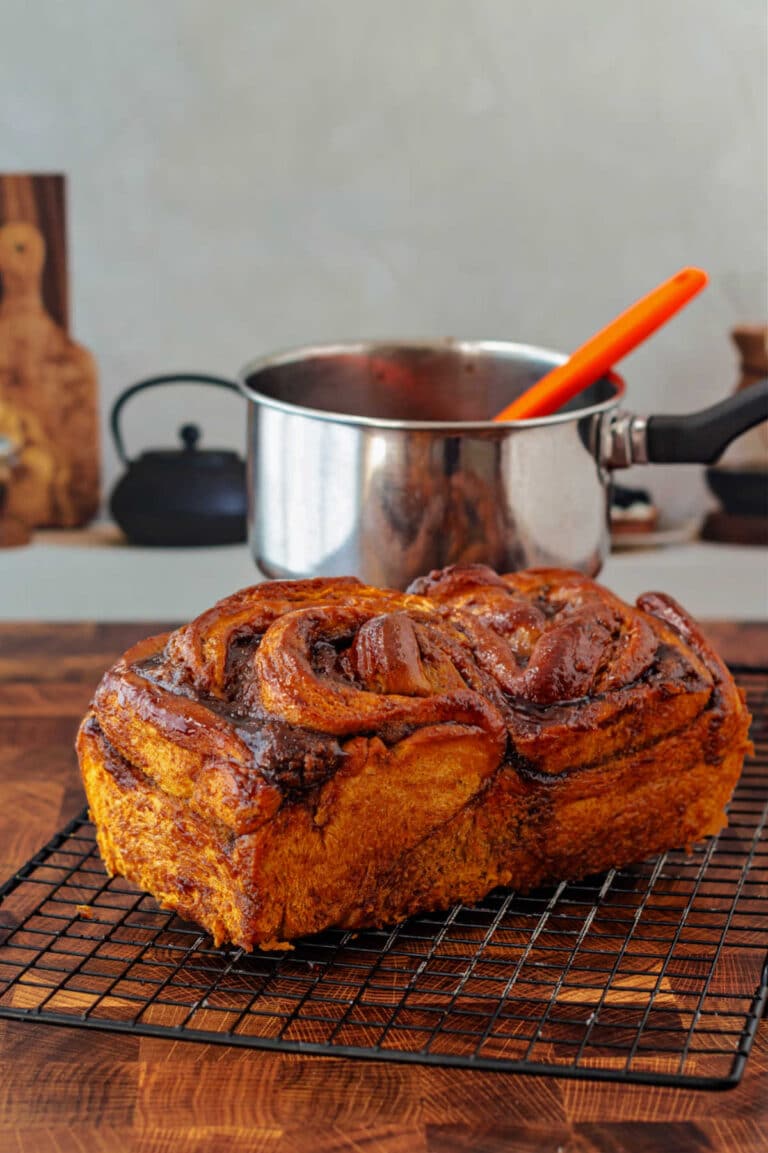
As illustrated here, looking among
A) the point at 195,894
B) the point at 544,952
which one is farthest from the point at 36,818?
the point at 544,952

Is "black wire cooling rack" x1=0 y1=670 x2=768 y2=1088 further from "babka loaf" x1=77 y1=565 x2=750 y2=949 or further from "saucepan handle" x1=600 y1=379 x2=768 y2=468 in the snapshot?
"saucepan handle" x1=600 y1=379 x2=768 y2=468

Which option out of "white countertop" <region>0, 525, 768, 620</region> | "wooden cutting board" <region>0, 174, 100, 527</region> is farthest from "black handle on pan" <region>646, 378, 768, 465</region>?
"wooden cutting board" <region>0, 174, 100, 527</region>

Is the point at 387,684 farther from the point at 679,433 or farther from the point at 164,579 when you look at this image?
the point at 164,579

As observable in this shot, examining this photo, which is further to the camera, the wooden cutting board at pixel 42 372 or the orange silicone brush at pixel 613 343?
the wooden cutting board at pixel 42 372

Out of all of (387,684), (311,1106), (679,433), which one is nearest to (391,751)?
(387,684)

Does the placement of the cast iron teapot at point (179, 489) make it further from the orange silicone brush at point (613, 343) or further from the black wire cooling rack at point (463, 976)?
the black wire cooling rack at point (463, 976)

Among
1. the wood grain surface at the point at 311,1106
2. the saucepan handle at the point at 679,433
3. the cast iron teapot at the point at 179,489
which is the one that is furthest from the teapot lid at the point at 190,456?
the wood grain surface at the point at 311,1106
